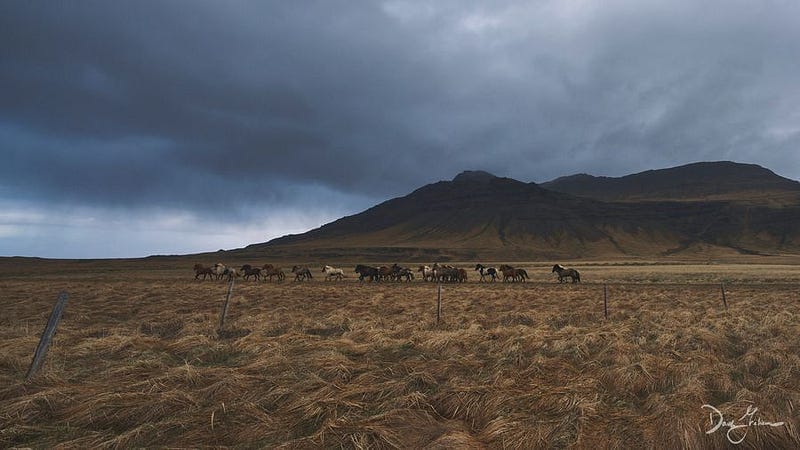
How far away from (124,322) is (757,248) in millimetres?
212761

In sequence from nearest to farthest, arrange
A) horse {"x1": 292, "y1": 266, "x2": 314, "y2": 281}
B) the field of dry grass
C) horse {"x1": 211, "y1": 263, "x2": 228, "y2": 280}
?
the field of dry grass < horse {"x1": 211, "y1": 263, "x2": 228, "y2": 280} < horse {"x1": 292, "y1": 266, "x2": 314, "y2": 281}

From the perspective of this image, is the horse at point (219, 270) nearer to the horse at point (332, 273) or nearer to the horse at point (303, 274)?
the horse at point (303, 274)

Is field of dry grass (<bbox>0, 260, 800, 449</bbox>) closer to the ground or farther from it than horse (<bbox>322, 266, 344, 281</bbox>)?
closer to the ground

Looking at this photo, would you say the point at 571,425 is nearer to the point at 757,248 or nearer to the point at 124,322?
the point at 124,322

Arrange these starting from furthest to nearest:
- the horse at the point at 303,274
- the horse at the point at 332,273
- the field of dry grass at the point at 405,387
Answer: the horse at the point at 303,274 < the horse at the point at 332,273 < the field of dry grass at the point at 405,387
